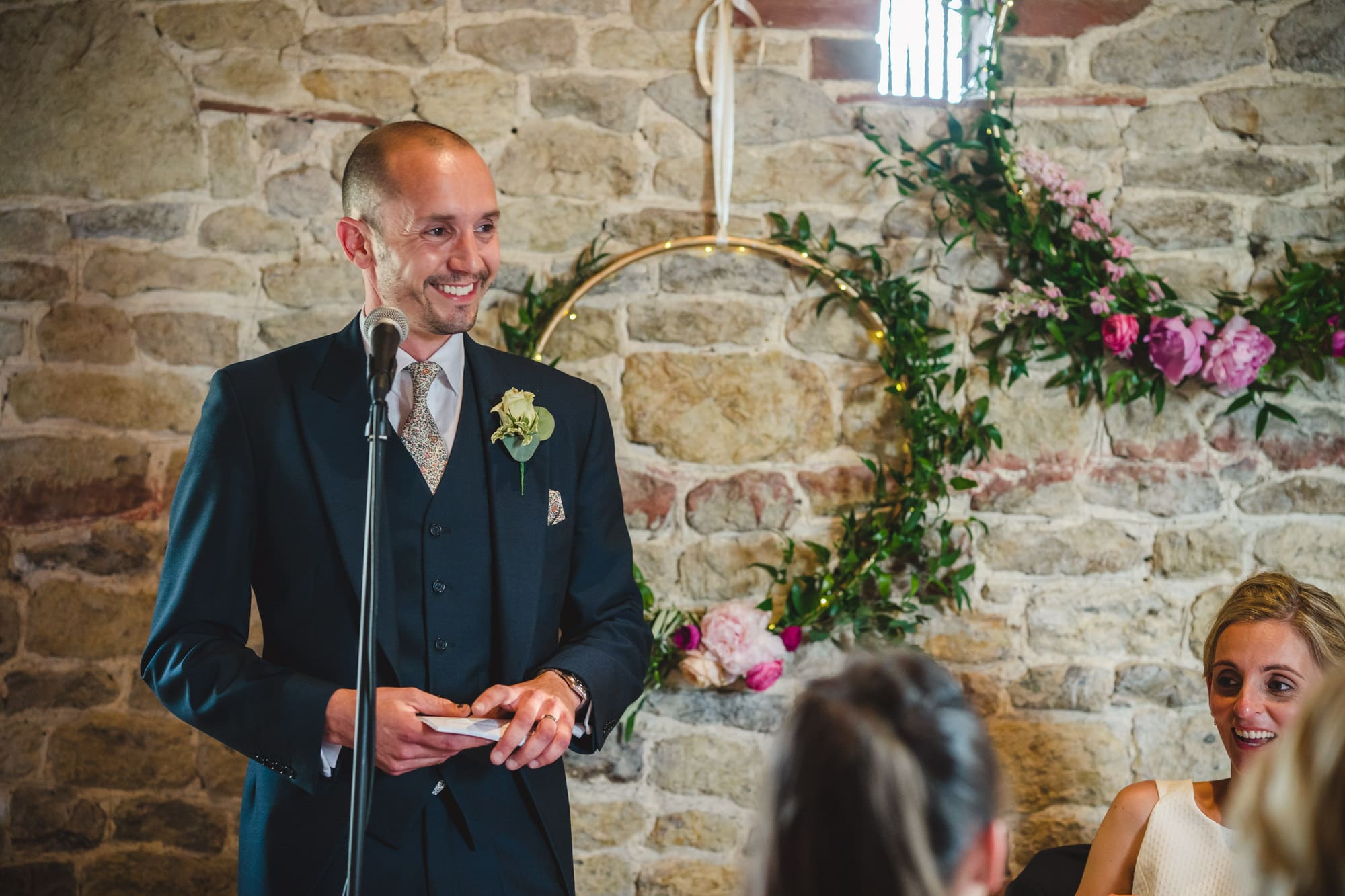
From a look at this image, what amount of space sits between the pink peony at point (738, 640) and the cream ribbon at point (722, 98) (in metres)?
0.92

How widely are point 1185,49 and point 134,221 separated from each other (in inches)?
106

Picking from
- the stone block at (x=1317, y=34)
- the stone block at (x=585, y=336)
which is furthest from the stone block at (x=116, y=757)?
the stone block at (x=1317, y=34)

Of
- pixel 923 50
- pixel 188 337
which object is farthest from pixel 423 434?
pixel 923 50

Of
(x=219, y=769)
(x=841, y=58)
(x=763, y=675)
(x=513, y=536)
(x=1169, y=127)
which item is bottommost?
(x=219, y=769)

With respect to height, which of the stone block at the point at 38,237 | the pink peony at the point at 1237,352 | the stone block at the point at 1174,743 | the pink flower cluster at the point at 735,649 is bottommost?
the stone block at the point at 1174,743

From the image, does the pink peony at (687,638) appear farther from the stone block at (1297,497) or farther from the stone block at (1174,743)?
the stone block at (1297,497)

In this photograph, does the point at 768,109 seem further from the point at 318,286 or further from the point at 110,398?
the point at 110,398

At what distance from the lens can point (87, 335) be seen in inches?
99.2

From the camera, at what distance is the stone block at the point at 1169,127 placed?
2547 millimetres

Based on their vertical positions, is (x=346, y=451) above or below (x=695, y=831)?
above

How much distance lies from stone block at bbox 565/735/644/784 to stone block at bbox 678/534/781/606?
1.31 feet

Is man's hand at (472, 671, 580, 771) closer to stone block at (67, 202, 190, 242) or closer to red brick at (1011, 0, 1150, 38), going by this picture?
stone block at (67, 202, 190, 242)

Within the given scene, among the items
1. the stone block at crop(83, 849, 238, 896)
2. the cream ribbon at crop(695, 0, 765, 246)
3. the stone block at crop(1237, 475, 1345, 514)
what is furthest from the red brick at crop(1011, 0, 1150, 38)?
the stone block at crop(83, 849, 238, 896)

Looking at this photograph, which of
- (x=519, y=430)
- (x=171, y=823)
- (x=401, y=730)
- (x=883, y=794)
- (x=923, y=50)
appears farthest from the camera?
(x=923, y=50)
